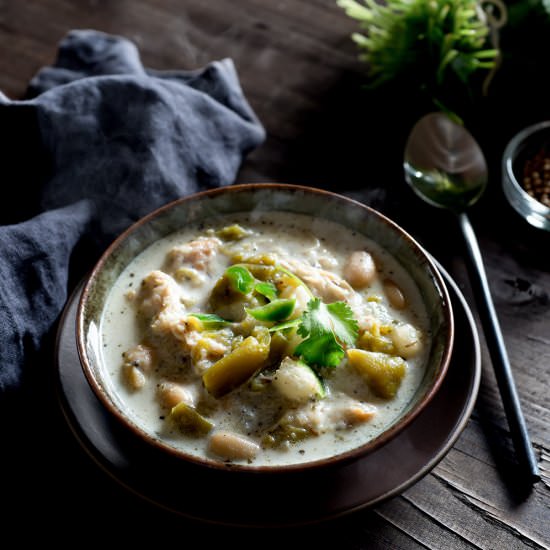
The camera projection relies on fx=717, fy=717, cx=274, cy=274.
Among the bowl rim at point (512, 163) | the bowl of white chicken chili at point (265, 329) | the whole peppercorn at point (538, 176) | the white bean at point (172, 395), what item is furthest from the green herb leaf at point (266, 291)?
the whole peppercorn at point (538, 176)

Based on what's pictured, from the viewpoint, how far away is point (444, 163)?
10.5 feet

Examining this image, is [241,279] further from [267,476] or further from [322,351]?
[267,476]

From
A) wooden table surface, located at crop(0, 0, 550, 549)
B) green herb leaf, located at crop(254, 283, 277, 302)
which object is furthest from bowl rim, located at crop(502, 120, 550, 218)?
green herb leaf, located at crop(254, 283, 277, 302)

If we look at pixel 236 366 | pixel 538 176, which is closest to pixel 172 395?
pixel 236 366

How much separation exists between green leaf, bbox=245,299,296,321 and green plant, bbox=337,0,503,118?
1621mm

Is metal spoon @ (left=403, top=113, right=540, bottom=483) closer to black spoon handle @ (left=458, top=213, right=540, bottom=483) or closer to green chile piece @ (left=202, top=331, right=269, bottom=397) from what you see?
black spoon handle @ (left=458, top=213, right=540, bottom=483)

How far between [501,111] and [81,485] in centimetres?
268

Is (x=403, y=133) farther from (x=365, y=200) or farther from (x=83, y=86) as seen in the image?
(x=83, y=86)

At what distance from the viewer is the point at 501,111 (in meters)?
3.62

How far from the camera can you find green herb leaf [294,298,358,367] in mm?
2129

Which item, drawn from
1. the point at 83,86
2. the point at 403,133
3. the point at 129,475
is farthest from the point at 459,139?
the point at 129,475

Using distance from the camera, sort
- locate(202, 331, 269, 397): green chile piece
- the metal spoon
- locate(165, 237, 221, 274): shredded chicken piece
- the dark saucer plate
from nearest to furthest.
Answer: the dark saucer plate
locate(202, 331, 269, 397): green chile piece
locate(165, 237, 221, 274): shredded chicken piece
the metal spoon

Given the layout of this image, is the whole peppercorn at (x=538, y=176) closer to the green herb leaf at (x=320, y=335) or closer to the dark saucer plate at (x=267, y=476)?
the dark saucer plate at (x=267, y=476)

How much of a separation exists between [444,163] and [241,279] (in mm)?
1310
